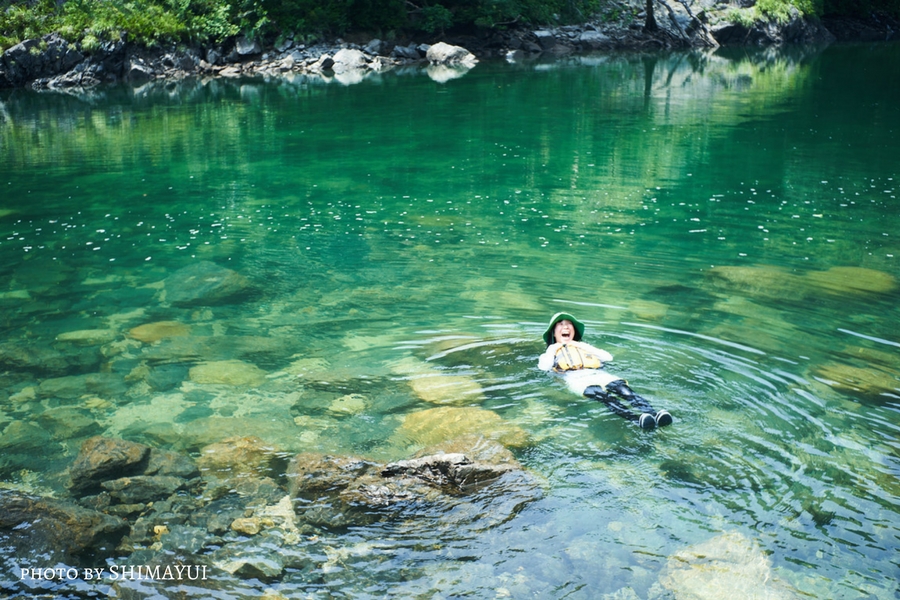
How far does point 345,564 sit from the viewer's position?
18.8ft

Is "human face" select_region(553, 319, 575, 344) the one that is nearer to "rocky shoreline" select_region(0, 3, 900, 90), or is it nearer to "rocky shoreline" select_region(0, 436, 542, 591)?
"rocky shoreline" select_region(0, 436, 542, 591)

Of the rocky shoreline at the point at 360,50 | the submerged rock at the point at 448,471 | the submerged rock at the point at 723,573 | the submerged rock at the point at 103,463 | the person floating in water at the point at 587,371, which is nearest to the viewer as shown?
the submerged rock at the point at 723,573

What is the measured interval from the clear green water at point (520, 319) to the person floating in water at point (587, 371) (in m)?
0.18

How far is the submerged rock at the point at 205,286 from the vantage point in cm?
1164

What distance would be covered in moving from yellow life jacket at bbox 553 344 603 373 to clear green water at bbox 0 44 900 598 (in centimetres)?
27

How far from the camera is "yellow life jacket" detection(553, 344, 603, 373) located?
26.6ft

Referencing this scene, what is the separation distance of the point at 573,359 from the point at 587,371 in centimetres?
21

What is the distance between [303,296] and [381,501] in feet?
19.2

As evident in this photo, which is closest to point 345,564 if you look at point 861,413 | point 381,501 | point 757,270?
point 381,501

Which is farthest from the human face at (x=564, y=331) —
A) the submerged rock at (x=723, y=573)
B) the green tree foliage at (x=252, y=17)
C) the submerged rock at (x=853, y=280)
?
the green tree foliage at (x=252, y=17)

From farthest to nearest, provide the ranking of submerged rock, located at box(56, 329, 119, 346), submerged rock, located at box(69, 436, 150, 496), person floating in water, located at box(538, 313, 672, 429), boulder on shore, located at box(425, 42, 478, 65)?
boulder on shore, located at box(425, 42, 478, 65), submerged rock, located at box(56, 329, 119, 346), person floating in water, located at box(538, 313, 672, 429), submerged rock, located at box(69, 436, 150, 496)

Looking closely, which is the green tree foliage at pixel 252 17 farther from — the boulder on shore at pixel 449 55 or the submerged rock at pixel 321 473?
the submerged rock at pixel 321 473

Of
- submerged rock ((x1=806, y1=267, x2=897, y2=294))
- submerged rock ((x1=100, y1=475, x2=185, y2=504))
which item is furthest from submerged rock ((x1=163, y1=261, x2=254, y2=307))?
submerged rock ((x1=806, y1=267, x2=897, y2=294))

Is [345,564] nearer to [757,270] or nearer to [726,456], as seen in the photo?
[726,456]
